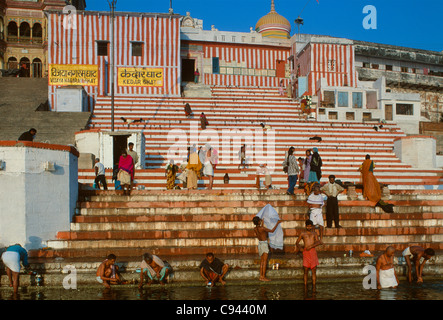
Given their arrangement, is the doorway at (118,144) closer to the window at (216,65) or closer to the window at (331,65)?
the window at (216,65)

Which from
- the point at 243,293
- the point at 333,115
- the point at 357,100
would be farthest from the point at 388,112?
the point at 243,293

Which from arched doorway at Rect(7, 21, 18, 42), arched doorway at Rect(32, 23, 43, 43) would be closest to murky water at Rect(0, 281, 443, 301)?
arched doorway at Rect(32, 23, 43, 43)

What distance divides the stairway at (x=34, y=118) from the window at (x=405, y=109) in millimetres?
17808

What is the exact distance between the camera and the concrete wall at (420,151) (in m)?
21.1

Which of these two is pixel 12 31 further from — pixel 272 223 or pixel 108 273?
pixel 272 223

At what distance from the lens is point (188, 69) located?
3400 centimetres

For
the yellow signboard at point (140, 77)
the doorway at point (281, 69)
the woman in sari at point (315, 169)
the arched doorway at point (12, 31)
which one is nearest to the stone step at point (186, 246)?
the woman in sari at point (315, 169)

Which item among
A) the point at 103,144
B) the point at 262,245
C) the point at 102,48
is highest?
the point at 102,48

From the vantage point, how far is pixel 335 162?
68.9 ft

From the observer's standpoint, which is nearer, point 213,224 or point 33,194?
point 33,194

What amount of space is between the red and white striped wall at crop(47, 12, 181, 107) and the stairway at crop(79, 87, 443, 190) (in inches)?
75.6

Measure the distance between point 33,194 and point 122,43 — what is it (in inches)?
807

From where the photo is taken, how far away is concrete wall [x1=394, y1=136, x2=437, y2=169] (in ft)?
69.2
